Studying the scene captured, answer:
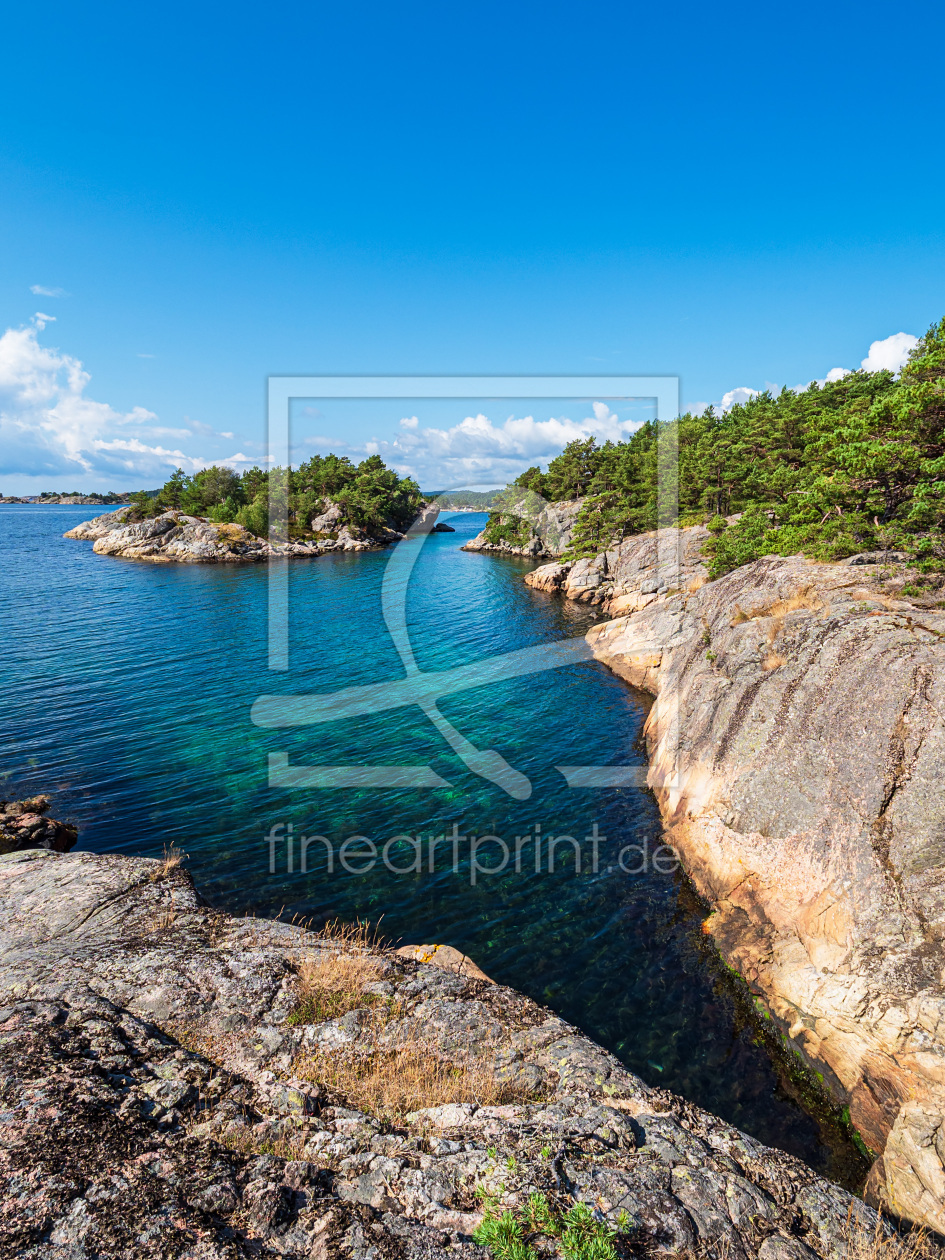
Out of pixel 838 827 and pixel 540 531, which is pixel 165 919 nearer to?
pixel 838 827

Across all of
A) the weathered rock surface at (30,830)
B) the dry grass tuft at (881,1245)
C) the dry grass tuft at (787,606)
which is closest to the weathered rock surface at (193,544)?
the weathered rock surface at (30,830)

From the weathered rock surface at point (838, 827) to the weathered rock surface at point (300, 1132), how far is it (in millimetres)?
4746

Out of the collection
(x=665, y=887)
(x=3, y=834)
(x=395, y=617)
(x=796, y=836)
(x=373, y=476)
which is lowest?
(x=665, y=887)

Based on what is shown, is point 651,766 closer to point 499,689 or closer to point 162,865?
point 499,689

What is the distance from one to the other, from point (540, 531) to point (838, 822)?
10252 cm

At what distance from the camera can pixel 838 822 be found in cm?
1698

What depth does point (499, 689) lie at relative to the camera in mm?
43031

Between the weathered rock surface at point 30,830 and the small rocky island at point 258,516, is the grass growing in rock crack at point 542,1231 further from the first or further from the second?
the small rocky island at point 258,516

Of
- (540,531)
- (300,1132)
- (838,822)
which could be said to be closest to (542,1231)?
(300,1132)

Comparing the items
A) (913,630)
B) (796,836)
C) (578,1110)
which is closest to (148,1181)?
(578,1110)

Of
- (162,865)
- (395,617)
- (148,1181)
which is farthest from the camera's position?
(395,617)

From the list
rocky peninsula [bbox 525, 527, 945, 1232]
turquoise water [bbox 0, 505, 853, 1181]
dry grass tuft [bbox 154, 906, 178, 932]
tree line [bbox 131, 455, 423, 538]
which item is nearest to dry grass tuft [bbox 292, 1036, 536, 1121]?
dry grass tuft [bbox 154, 906, 178, 932]

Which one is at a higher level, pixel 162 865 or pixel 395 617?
pixel 395 617

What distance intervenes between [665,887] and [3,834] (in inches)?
1008
